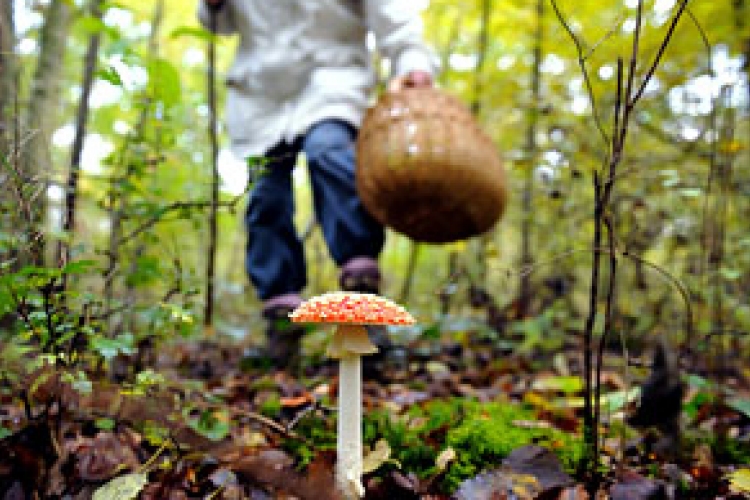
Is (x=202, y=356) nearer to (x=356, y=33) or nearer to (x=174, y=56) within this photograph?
(x=356, y=33)

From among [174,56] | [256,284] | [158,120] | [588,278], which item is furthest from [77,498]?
[174,56]

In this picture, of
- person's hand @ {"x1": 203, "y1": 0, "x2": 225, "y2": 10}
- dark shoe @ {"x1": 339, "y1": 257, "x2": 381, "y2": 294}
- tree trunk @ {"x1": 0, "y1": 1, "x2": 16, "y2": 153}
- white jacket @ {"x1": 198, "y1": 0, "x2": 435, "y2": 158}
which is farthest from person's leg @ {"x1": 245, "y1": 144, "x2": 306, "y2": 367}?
tree trunk @ {"x1": 0, "y1": 1, "x2": 16, "y2": 153}

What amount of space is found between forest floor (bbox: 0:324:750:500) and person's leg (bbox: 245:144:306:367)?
1.15m

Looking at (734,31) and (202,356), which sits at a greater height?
(734,31)

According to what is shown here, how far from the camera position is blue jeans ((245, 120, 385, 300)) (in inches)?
127

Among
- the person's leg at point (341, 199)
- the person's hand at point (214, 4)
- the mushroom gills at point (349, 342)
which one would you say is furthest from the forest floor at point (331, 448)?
the person's hand at point (214, 4)

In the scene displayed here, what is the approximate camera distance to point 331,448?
6.16 feet

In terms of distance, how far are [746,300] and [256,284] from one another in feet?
9.94

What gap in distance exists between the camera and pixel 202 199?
217 cm

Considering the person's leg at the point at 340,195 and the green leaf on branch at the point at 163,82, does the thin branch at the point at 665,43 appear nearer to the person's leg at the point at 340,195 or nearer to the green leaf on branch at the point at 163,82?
the green leaf on branch at the point at 163,82

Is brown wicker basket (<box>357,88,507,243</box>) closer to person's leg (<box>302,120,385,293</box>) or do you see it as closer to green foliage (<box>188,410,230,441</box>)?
person's leg (<box>302,120,385,293</box>)

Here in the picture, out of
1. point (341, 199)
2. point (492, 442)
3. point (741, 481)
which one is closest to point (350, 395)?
point (492, 442)

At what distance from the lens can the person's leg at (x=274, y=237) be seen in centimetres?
→ 358

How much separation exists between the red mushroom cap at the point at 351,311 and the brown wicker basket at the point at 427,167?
4.47 feet
